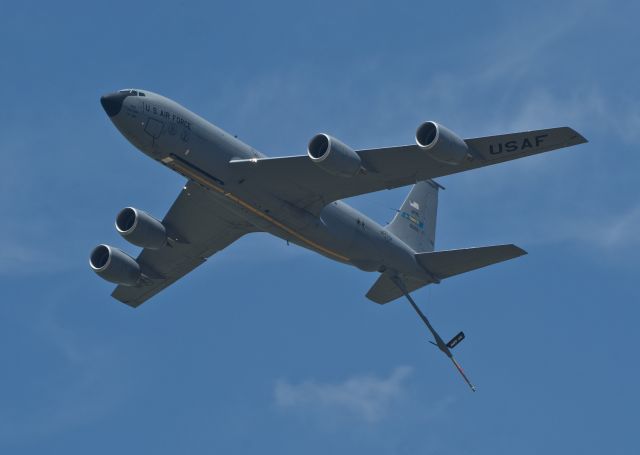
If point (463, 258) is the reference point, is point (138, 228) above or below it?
below

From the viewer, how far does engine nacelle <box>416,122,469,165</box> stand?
5569cm

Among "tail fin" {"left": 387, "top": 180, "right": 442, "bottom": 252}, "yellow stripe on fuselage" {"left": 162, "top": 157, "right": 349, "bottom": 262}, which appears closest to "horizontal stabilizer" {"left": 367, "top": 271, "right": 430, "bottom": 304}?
"tail fin" {"left": 387, "top": 180, "right": 442, "bottom": 252}

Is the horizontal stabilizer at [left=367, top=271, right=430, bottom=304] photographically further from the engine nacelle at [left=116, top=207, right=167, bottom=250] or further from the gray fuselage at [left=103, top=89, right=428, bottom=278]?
the engine nacelle at [left=116, top=207, right=167, bottom=250]

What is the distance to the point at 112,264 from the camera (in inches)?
2591

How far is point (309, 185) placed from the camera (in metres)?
60.2

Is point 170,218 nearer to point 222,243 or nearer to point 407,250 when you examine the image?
point 222,243

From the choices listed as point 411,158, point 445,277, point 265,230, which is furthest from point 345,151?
point 445,277

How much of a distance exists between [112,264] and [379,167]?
1486 cm

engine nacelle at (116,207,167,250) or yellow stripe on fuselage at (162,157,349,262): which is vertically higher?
yellow stripe on fuselage at (162,157,349,262)

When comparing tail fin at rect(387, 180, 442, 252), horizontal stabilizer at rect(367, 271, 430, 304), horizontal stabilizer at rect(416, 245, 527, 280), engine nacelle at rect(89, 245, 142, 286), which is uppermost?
tail fin at rect(387, 180, 442, 252)

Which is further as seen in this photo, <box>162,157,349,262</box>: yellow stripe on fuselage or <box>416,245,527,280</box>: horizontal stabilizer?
<box>416,245,527,280</box>: horizontal stabilizer

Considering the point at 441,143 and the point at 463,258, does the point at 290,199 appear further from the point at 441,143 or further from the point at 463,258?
the point at 463,258

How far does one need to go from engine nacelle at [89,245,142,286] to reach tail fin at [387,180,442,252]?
12797 millimetres

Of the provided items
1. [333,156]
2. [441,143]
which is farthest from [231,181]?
[441,143]
